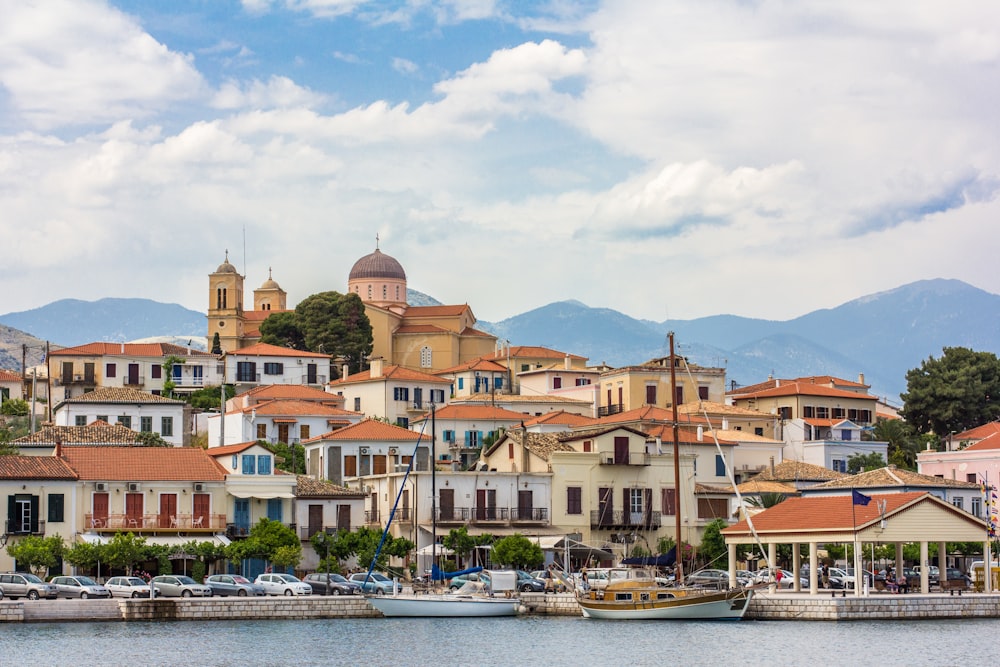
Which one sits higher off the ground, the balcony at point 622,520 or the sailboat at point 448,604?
the balcony at point 622,520

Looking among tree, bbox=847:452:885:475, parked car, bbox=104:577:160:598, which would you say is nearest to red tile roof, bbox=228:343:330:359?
tree, bbox=847:452:885:475

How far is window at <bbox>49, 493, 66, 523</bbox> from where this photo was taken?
61406mm

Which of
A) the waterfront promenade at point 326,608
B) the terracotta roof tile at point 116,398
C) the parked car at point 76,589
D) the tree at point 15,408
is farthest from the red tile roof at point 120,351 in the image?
the waterfront promenade at point 326,608

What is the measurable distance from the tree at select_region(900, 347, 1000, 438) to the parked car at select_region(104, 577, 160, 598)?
66122mm

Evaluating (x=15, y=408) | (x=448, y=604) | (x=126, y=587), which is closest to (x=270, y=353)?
(x=15, y=408)

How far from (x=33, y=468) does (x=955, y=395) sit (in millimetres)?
68456

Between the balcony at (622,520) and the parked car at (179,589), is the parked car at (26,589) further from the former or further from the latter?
the balcony at (622,520)

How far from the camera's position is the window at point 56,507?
61406 millimetres

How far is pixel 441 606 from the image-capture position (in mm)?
57719

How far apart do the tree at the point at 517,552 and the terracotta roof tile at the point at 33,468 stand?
18.0 metres

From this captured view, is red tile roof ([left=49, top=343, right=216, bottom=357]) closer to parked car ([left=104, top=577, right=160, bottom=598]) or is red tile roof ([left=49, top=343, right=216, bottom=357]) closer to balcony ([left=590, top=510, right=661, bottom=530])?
balcony ([left=590, top=510, right=661, bottom=530])

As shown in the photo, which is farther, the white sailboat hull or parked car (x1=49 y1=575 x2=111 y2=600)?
the white sailboat hull

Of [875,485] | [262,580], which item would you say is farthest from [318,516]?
[875,485]

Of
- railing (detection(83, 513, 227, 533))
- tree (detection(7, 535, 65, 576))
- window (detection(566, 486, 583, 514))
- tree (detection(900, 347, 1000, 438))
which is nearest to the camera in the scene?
tree (detection(7, 535, 65, 576))
